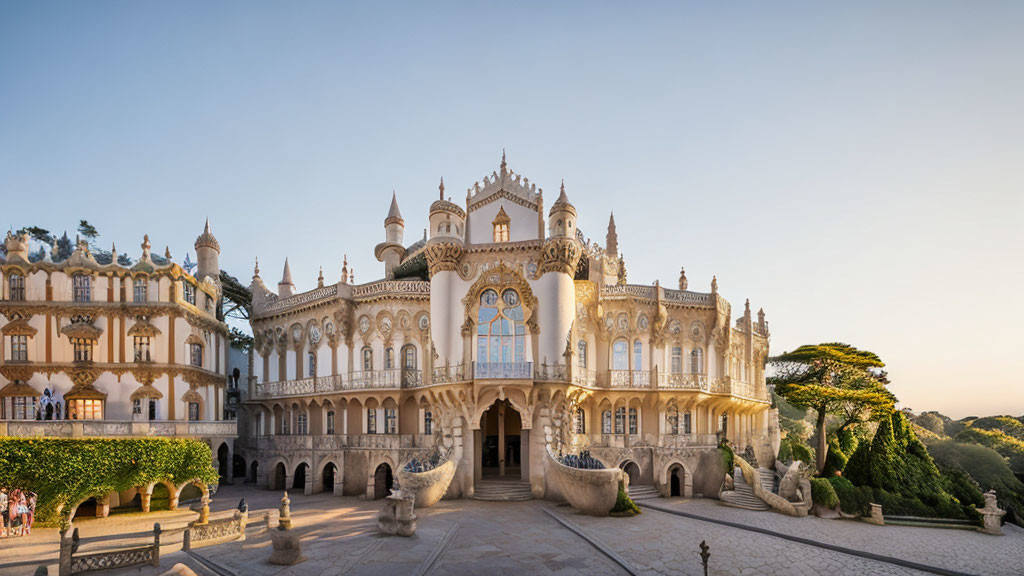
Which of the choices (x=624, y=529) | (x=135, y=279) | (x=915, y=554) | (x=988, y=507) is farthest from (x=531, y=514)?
(x=135, y=279)

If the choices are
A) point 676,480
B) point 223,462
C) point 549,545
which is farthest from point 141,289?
point 676,480

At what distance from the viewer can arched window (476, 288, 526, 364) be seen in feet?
97.5

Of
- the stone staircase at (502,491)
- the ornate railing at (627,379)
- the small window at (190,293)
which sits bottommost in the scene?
the stone staircase at (502,491)

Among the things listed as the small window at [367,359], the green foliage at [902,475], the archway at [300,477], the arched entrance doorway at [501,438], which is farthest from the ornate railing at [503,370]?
the green foliage at [902,475]

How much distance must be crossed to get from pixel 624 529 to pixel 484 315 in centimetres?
1315

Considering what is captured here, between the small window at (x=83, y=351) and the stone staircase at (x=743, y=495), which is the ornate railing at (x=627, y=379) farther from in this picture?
the small window at (x=83, y=351)

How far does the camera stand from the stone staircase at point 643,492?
29930 mm

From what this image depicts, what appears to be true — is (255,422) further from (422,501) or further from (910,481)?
(910,481)

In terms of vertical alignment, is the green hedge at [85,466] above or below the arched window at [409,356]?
below

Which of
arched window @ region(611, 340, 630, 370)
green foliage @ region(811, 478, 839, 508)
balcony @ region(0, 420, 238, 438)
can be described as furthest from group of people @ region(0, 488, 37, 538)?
green foliage @ region(811, 478, 839, 508)

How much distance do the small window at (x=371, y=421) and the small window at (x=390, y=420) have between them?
718mm

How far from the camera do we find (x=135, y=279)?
107ft

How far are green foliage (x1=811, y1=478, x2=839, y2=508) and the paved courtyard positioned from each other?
1429 mm

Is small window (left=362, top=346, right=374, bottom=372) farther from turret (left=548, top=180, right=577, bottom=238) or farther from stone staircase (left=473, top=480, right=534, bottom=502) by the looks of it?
turret (left=548, top=180, right=577, bottom=238)
